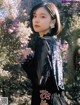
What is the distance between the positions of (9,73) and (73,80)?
1.54 metres

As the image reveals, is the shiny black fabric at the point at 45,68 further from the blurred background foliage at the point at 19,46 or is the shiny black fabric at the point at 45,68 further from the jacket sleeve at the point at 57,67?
the blurred background foliage at the point at 19,46

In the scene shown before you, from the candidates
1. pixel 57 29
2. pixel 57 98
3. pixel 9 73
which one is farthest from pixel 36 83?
pixel 9 73

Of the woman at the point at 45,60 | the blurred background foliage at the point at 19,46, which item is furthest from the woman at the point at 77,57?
the woman at the point at 45,60

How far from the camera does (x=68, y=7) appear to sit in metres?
8.32

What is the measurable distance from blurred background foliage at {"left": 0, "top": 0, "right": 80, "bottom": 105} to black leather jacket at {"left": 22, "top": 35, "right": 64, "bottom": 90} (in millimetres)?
3591

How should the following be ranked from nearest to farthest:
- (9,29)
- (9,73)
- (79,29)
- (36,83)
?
(36,83)
(9,29)
(9,73)
(79,29)

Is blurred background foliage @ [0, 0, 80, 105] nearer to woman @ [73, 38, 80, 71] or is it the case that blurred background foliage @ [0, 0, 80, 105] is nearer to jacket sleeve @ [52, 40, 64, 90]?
woman @ [73, 38, 80, 71]

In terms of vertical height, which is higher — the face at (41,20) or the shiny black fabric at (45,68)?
the face at (41,20)

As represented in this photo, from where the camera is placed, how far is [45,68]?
2.76 metres

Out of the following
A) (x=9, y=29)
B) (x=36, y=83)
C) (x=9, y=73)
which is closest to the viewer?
(x=36, y=83)

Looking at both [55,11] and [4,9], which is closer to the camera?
[55,11]

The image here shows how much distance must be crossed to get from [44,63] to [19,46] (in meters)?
3.95

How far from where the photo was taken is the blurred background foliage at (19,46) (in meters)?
6.63

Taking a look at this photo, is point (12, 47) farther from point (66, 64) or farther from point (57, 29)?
point (57, 29)
